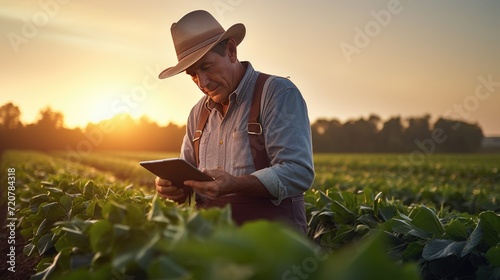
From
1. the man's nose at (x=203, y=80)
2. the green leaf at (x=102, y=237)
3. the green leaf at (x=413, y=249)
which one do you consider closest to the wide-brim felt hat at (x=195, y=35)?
the man's nose at (x=203, y=80)

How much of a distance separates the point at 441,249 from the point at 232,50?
1812 millimetres

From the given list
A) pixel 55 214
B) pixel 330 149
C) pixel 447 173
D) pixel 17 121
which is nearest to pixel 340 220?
pixel 55 214

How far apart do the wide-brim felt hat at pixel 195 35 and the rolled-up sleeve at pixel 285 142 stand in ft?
1.64

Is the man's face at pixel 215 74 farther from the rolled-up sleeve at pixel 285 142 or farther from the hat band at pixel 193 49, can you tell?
the rolled-up sleeve at pixel 285 142

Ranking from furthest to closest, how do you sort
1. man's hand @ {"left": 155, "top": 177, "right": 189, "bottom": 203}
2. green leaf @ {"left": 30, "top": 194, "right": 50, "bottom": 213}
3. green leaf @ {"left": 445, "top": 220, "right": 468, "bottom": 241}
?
green leaf @ {"left": 30, "top": 194, "right": 50, "bottom": 213} < man's hand @ {"left": 155, "top": 177, "right": 189, "bottom": 203} < green leaf @ {"left": 445, "top": 220, "right": 468, "bottom": 241}

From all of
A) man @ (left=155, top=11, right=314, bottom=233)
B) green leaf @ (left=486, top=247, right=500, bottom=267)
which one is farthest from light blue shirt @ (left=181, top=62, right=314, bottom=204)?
green leaf @ (left=486, top=247, right=500, bottom=267)

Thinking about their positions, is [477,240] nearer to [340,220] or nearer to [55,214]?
[340,220]

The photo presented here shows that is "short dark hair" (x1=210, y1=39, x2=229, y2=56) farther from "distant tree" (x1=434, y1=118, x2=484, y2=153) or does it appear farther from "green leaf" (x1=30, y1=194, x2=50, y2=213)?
"distant tree" (x1=434, y1=118, x2=484, y2=153)

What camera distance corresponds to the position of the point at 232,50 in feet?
11.0

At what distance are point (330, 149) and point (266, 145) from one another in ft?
273

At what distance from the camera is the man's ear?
3288mm

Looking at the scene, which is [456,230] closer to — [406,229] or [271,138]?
[406,229]

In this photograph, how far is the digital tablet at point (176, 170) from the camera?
2.58 m

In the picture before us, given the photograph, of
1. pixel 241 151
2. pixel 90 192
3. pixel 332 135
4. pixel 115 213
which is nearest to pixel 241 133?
pixel 241 151
